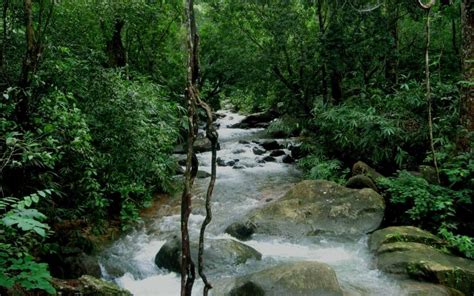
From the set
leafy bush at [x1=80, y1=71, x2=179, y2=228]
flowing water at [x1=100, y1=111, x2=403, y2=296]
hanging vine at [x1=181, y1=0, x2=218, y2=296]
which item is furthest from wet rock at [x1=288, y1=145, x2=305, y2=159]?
hanging vine at [x1=181, y1=0, x2=218, y2=296]

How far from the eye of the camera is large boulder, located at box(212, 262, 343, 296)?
14.1ft

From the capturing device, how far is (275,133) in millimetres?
17375

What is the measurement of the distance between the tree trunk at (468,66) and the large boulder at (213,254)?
435 cm

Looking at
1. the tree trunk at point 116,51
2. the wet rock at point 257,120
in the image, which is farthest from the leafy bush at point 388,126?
the wet rock at point 257,120

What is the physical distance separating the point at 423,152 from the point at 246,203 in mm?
4156

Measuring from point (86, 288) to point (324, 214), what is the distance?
4.49 meters

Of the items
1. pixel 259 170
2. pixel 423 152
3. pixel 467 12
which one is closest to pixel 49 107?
pixel 467 12

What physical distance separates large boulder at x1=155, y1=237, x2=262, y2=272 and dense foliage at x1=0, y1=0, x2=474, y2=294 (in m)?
1.12

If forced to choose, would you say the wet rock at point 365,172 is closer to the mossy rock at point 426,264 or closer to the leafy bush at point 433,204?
the leafy bush at point 433,204

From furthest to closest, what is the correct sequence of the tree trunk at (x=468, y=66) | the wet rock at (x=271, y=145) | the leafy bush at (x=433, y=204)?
the wet rock at (x=271, y=145) < the tree trunk at (x=468, y=66) < the leafy bush at (x=433, y=204)

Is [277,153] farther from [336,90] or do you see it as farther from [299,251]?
[299,251]

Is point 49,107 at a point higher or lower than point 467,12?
lower

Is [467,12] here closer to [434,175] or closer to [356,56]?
[434,175]

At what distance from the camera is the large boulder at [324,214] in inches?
266
